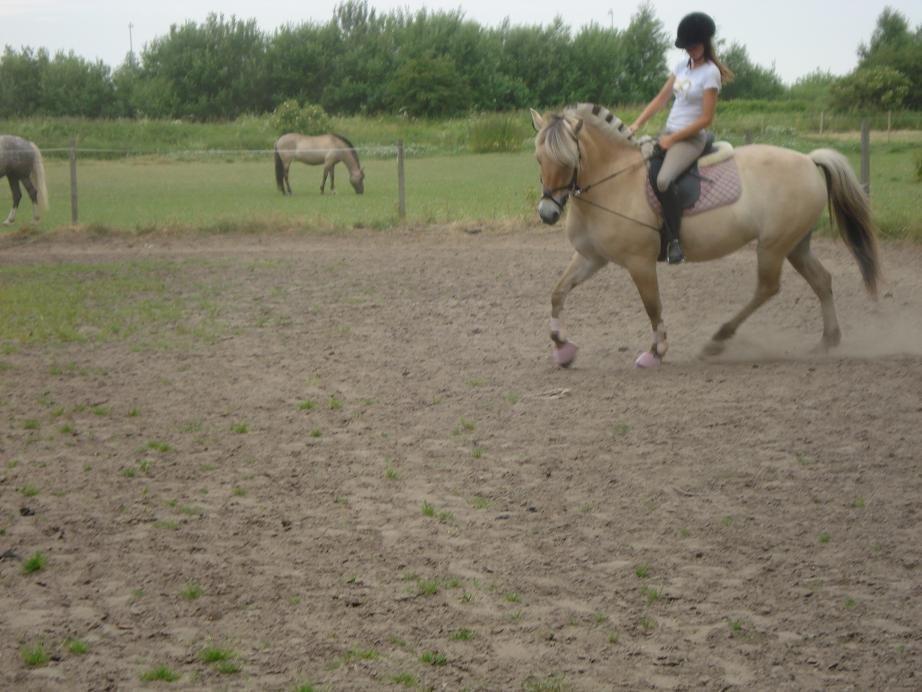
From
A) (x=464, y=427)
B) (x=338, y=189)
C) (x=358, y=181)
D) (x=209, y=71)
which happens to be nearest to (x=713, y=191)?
(x=464, y=427)

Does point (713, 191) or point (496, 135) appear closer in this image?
point (713, 191)

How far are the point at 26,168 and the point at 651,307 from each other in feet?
50.3

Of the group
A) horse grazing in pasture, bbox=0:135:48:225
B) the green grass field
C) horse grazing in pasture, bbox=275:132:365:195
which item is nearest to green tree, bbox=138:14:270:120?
the green grass field

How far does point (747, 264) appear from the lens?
14.2 meters

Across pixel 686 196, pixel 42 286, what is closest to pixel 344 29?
pixel 42 286

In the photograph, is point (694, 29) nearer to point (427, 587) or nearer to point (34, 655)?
point (427, 587)

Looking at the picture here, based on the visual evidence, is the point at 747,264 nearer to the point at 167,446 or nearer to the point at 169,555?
the point at 167,446

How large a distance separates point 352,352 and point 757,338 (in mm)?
3272

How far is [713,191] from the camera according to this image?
29.0ft

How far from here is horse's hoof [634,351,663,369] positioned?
8.81 meters

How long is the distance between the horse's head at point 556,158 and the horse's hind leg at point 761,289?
5.39 feet

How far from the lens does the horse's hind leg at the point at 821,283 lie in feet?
30.4

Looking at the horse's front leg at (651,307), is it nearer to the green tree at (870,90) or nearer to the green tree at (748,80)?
the green tree at (870,90)

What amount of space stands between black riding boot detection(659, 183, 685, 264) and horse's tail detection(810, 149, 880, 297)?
1.34 m
